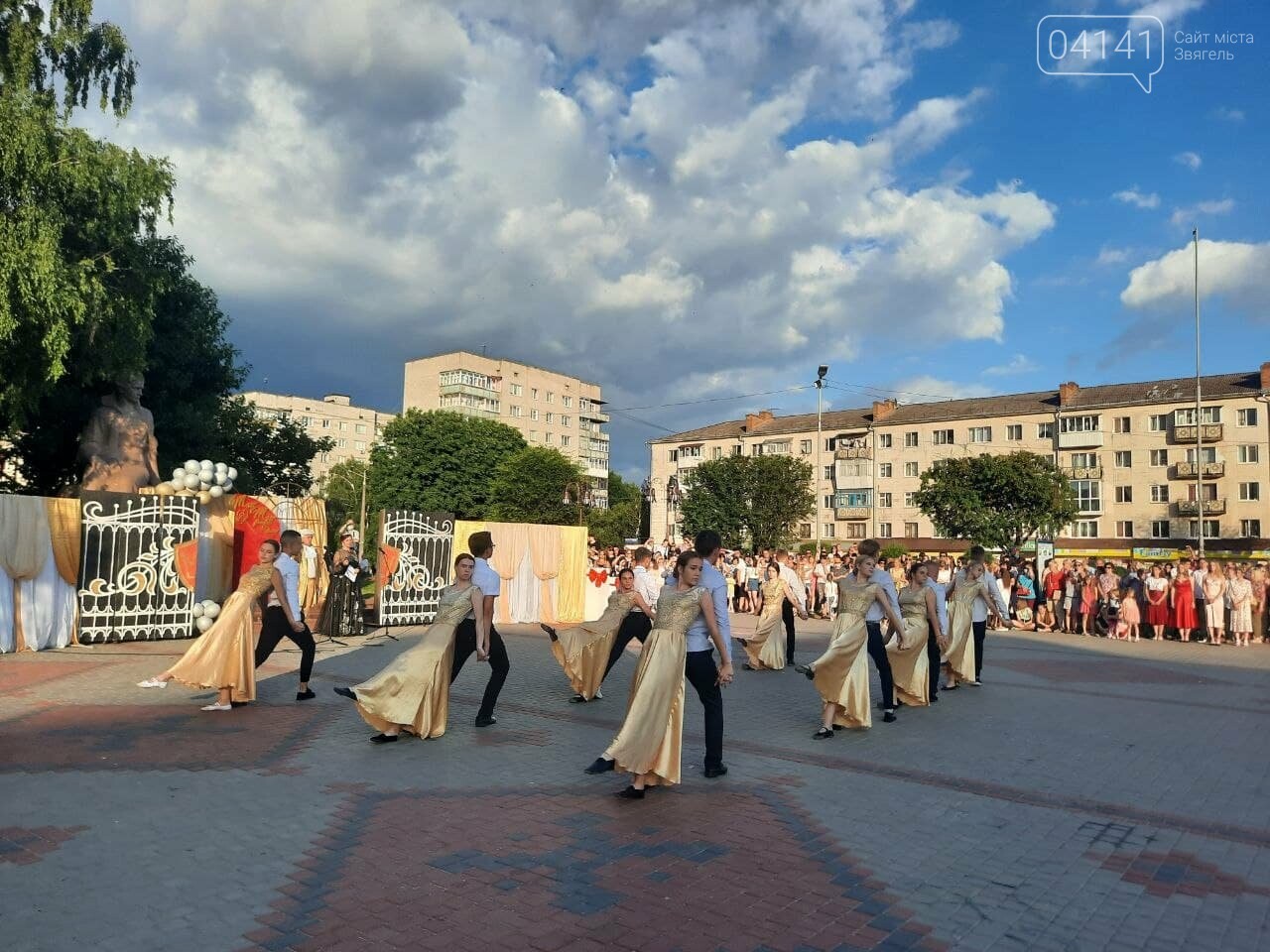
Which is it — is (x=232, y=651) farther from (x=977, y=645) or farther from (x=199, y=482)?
(x=977, y=645)

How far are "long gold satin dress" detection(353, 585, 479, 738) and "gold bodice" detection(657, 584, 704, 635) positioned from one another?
2.39 m

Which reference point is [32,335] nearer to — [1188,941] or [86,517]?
[86,517]

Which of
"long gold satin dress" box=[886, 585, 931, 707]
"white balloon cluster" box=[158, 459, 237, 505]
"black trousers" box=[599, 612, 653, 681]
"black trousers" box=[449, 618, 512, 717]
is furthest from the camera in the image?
"white balloon cluster" box=[158, 459, 237, 505]

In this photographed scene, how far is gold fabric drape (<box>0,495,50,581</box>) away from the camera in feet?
46.0

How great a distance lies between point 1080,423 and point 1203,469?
8.66m

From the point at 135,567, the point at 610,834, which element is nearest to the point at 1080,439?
the point at 135,567

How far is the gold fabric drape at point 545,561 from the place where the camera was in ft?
72.4

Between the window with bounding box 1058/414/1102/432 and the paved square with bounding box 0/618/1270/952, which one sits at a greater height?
the window with bounding box 1058/414/1102/432

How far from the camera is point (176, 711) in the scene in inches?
371

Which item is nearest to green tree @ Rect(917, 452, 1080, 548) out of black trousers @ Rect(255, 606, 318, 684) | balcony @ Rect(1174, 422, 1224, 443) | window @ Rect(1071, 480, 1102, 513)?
window @ Rect(1071, 480, 1102, 513)

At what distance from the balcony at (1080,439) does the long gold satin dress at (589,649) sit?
62690mm

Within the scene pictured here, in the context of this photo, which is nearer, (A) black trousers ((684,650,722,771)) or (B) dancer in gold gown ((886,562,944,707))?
(A) black trousers ((684,650,722,771))

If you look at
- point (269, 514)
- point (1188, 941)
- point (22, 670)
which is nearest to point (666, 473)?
point (269, 514)

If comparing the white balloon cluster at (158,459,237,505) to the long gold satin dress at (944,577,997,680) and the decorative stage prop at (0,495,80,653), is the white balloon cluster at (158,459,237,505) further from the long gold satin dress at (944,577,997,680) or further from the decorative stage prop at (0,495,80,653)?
the long gold satin dress at (944,577,997,680)
